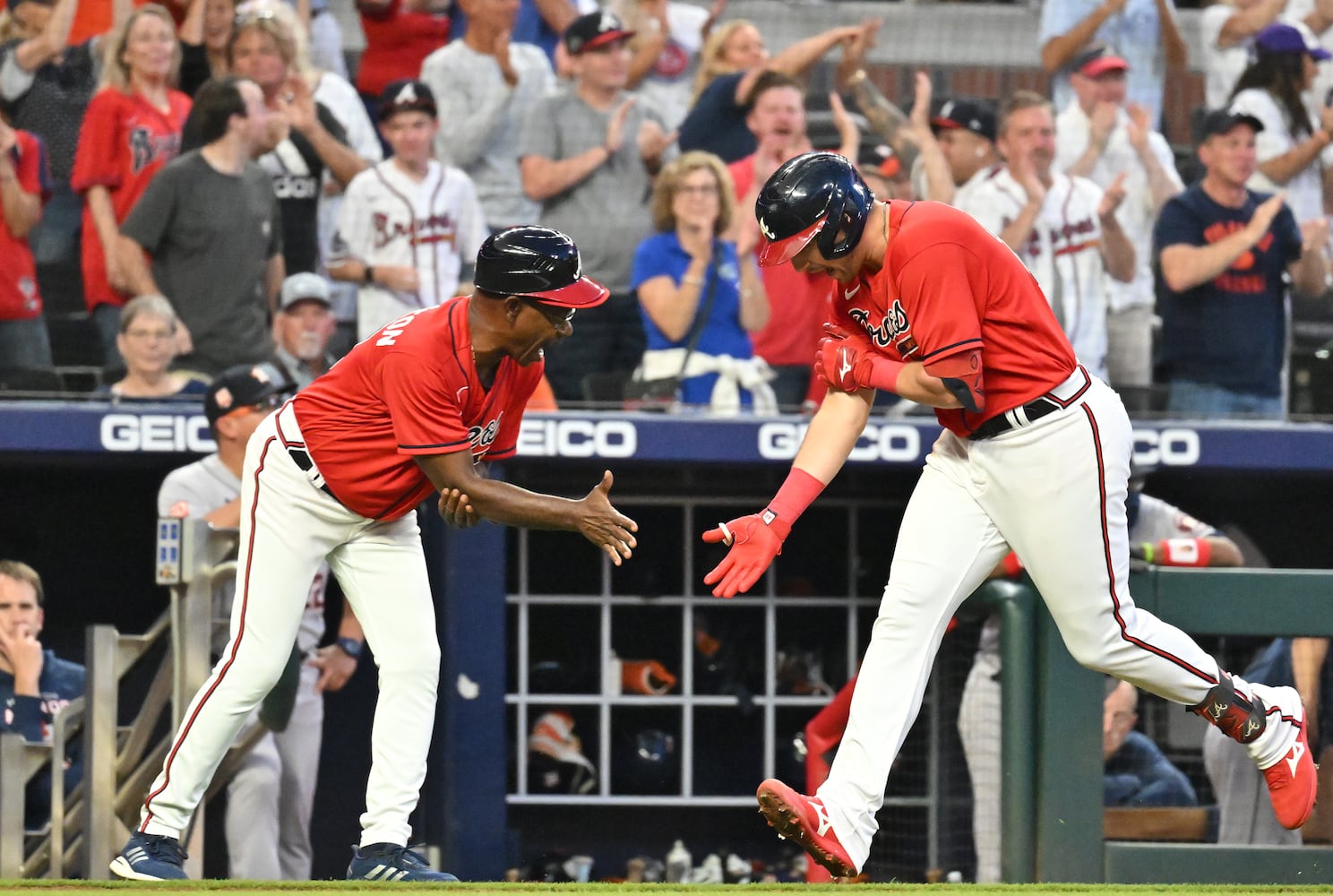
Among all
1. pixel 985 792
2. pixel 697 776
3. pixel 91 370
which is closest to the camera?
pixel 985 792

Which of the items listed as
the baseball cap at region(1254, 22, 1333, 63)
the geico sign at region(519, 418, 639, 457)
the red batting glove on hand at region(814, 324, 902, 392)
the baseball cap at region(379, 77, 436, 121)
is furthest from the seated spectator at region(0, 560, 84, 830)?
the baseball cap at region(1254, 22, 1333, 63)

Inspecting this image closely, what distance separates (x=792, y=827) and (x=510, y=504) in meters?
0.99

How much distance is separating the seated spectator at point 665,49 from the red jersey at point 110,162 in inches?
77.9

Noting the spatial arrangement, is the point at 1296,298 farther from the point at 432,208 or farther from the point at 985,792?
the point at 432,208

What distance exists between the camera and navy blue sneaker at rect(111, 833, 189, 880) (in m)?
4.38

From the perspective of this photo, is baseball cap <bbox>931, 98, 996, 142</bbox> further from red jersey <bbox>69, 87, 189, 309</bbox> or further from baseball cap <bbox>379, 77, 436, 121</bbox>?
red jersey <bbox>69, 87, 189, 309</bbox>

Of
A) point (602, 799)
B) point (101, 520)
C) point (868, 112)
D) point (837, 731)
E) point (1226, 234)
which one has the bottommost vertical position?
point (602, 799)

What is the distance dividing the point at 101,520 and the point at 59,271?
4.68 ft

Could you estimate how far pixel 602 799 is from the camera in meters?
7.95

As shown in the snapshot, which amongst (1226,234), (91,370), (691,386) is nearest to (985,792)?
(691,386)

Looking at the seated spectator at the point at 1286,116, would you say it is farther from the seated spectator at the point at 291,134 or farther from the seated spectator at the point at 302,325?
the seated spectator at the point at 302,325

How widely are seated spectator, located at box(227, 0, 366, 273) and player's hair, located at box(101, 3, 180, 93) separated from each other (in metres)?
0.25

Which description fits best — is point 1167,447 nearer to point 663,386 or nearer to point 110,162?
point 663,386

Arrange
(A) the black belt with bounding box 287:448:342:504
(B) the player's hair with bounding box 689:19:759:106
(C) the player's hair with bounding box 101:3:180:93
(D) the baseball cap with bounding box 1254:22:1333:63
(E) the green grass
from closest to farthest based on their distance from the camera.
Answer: (E) the green grass → (A) the black belt with bounding box 287:448:342:504 → (C) the player's hair with bounding box 101:3:180:93 → (B) the player's hair with bounding box 689:19:759:106 → (D) the baseball cap with bounding box 1254:22:1333:63
